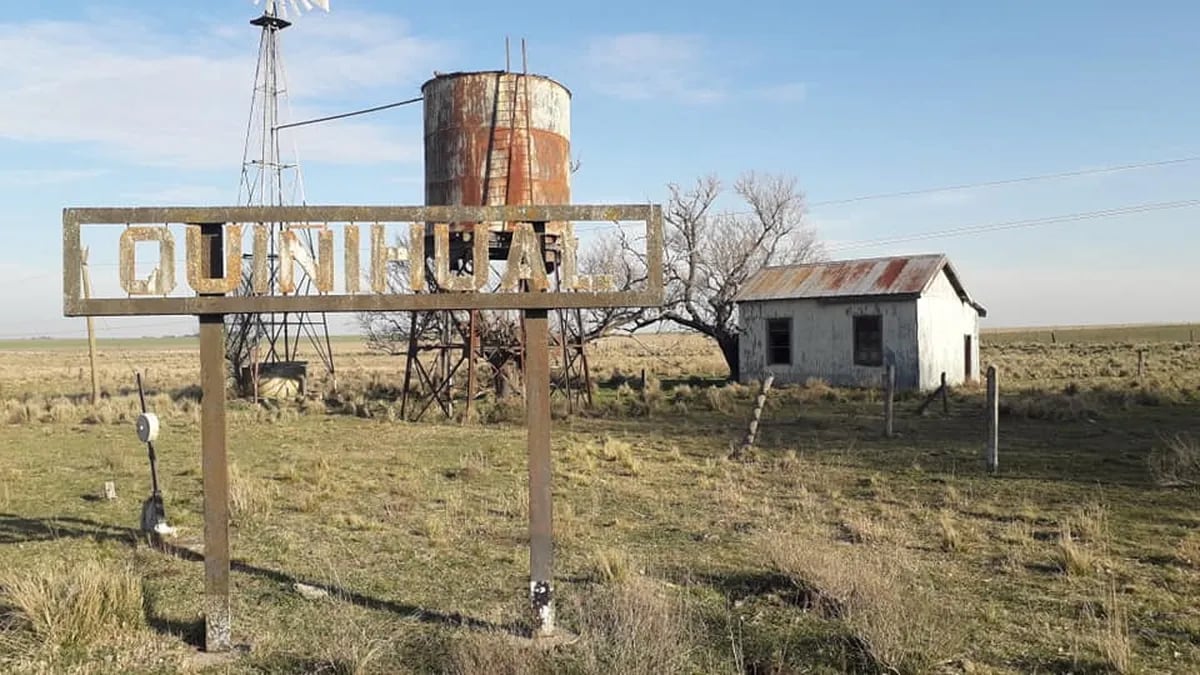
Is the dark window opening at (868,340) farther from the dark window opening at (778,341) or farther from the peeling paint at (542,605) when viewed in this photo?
the peeling paint at (542,605)

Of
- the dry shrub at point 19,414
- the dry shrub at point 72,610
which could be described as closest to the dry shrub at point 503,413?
the dry shrub at point 19,414

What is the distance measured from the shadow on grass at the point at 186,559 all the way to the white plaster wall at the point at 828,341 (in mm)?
18106

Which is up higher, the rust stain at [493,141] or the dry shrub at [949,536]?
the rust stain at [493,141]

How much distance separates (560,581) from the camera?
655cm

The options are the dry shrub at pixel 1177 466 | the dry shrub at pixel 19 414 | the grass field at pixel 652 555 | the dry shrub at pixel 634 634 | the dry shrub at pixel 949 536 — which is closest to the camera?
the dry shrub at pixel 634 634

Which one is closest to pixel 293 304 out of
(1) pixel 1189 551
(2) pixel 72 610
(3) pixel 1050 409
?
(2) pixel 72 610

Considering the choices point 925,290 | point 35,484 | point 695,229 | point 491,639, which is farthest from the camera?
point 695,229

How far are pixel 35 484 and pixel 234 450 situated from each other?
3.55 meters

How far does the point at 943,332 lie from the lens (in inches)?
925

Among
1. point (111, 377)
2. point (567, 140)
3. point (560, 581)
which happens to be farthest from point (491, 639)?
point (111, 377)

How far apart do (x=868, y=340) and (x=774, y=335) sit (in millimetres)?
2851

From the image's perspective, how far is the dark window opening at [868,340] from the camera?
899 inches

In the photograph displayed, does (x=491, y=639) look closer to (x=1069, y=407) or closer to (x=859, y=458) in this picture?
(x=859, y=458)

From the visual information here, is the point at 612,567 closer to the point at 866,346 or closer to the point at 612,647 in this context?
the point at 612,647
